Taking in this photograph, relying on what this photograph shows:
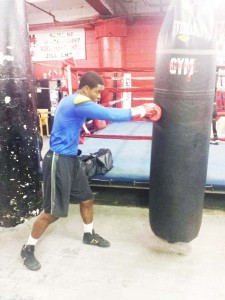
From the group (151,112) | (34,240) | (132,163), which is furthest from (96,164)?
(151,112)

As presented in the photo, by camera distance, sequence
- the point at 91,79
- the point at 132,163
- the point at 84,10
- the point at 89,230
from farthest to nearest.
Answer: the point at 84,10 < the point at 132,163 < the point at 89,230 < the point at 91,79

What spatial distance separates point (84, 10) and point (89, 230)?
23.8ft

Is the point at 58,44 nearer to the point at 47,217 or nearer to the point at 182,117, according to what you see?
the point at 47,217

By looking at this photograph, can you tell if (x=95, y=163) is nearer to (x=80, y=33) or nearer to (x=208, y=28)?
(x=208, y=28)

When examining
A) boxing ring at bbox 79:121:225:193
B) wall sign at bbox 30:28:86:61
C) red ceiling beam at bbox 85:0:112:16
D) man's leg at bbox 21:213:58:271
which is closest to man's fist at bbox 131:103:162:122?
man's leg at bbox 21:213:58:271

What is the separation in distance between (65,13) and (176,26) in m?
7.54

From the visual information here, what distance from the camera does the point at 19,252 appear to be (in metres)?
2.35

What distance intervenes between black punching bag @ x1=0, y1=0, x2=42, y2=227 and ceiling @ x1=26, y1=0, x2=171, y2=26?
433 cm

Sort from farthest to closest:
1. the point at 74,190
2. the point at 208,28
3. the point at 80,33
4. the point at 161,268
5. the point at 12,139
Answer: the point at 80,33, the point at 12,139, the point at 74,190, the point at 161,268, the point at 208,28

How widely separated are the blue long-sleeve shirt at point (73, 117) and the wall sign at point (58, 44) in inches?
263

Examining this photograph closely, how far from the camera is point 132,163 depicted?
3408 mm

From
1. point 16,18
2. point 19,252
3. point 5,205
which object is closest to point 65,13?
point 16,18

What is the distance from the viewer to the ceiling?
23.0 ft

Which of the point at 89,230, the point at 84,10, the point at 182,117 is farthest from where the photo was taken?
the point at 84,10
